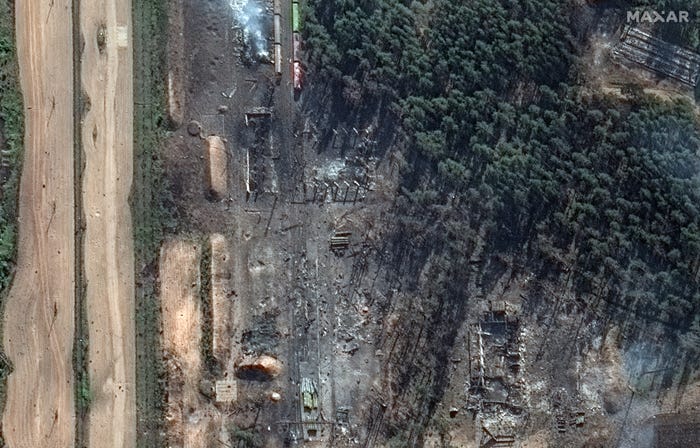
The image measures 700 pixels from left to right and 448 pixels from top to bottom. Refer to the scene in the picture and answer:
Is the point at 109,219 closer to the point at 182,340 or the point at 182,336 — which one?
the point at 182,336

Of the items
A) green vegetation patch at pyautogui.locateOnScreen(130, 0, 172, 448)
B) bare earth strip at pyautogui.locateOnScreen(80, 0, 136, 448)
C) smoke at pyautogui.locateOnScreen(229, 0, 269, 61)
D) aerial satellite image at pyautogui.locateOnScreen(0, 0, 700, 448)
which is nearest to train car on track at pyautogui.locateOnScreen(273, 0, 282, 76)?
aerial satellite image at pyautogui.locateOnScreen(0, 0, 700, 448)

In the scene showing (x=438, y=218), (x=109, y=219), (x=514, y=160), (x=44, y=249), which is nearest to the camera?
(x=44, y=249)

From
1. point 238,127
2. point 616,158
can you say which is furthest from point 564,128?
point 238,127

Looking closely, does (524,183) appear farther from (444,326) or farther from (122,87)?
(122,87)

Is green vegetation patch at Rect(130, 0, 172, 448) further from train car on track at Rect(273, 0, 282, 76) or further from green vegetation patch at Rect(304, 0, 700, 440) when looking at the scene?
green vegetation patch at Rect(304, 0, 700, 440)

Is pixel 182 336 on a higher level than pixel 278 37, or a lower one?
lower

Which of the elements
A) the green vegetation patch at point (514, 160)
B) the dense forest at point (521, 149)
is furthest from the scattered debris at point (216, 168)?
the dense forest at point (521, 149)

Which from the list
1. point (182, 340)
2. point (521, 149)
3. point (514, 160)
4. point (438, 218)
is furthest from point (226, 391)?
point (521, 149)
